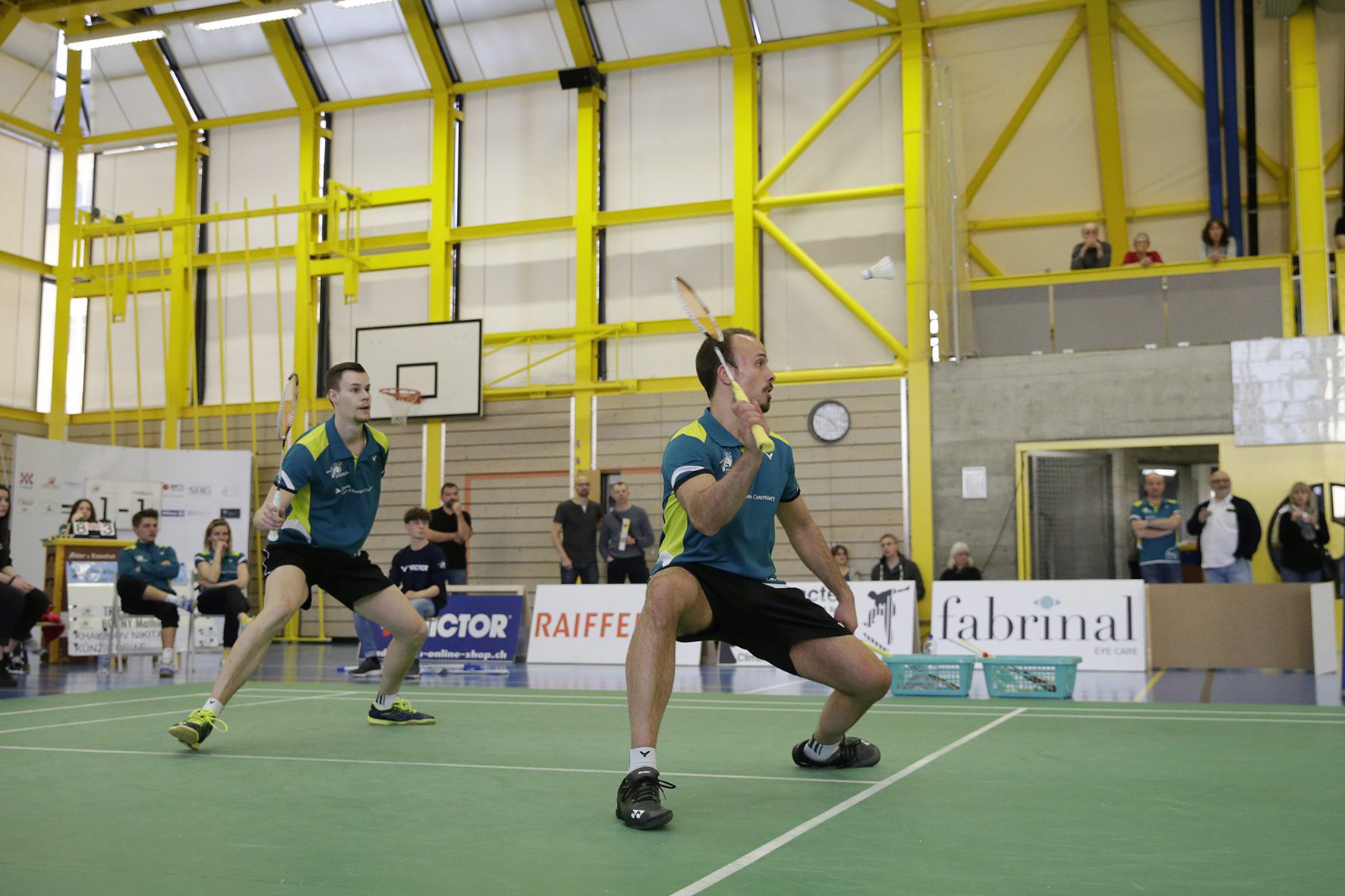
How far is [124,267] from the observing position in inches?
835

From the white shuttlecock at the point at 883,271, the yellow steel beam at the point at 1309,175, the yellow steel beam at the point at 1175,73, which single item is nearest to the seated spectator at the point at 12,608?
the white shuttlecock at the point at 883,271

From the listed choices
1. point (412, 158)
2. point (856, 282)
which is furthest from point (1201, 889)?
point (412, 158)

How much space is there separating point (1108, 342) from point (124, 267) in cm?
1563

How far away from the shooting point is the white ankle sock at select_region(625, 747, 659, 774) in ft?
13.2

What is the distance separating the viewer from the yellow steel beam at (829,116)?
695 inches

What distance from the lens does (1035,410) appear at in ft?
52.4

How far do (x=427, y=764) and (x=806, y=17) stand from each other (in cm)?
1503

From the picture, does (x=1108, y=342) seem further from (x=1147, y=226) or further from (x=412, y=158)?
(x=412, y=158)

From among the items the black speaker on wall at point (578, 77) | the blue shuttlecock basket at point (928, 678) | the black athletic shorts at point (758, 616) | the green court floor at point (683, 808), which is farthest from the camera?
the black speaker on wall at point (578, 77)

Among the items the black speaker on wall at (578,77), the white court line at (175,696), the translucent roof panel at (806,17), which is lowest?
the white court line at (175,696)

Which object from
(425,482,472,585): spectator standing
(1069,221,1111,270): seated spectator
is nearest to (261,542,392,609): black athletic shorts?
(425,482,472,585): spectator standing

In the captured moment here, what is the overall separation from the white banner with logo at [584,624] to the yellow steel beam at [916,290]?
431 cm

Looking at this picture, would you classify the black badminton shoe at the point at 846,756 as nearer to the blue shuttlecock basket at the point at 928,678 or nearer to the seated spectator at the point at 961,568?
the blue shuttlecock basket at the point at 928,678

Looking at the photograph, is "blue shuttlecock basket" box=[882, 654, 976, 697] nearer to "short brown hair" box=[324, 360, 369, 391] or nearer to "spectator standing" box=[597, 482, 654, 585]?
"short brown hair" box=[324, 360, 369, 391]
